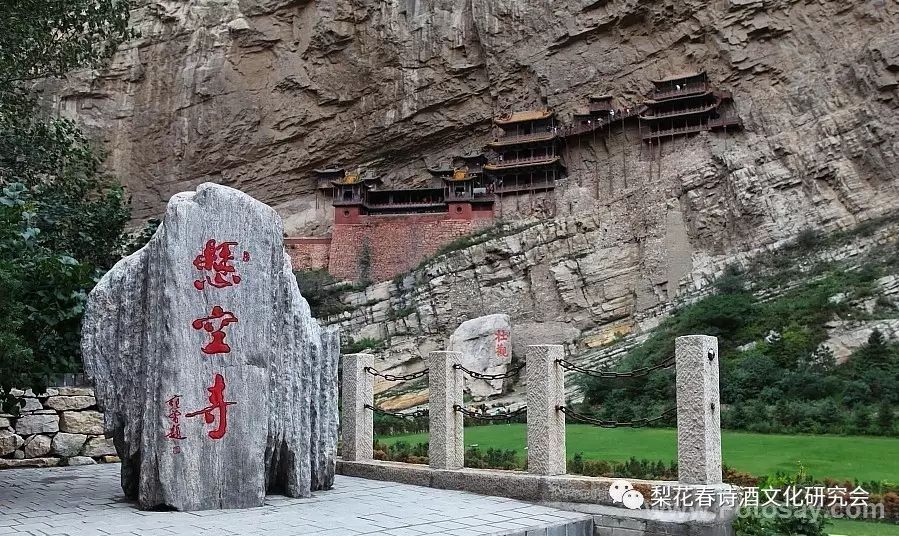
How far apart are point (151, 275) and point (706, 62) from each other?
25.6m

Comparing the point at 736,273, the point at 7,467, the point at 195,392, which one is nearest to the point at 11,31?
the point at 7,467

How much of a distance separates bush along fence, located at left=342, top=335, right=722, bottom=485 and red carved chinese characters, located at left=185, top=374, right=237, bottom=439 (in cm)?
199

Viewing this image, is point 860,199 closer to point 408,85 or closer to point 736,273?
point 736,273

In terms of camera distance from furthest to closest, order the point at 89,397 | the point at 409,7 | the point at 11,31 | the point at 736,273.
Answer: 1. the point at 409,7
2. the point at 736,273
3. the point at 11,31
4. the point at 89,397

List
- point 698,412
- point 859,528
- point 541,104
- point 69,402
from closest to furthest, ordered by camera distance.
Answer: point 859,528 < point 698,412 < point 69,402 < point 541,104

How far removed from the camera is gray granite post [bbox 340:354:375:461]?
25.3 feet

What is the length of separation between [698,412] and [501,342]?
1648 cm

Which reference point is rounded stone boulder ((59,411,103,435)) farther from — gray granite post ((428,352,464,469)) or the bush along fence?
gray granite post ((428,352,464,469))

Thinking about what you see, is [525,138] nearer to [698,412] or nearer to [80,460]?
[80,460]

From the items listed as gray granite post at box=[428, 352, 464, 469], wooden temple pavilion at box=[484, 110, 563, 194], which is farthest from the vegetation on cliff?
wooden temple pavilion at box=[484, 110, 563, 194]

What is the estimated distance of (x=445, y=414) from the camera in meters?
6.88

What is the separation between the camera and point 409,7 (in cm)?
3117

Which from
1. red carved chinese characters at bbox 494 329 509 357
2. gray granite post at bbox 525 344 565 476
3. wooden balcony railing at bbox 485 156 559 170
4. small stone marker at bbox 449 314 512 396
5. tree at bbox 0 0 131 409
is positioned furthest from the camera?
wooden balcony railing at bbox 485 156 559 170

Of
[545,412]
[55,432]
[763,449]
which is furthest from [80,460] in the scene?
[763,449]
